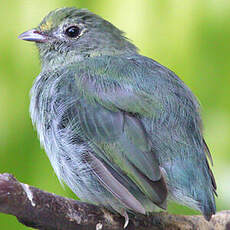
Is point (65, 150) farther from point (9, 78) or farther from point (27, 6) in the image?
point (27, 6)

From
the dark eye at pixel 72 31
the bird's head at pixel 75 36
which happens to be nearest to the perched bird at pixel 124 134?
the bird's head at pixel 75 36

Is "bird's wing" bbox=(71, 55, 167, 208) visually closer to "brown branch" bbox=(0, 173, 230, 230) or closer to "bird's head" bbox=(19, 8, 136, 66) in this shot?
"brown branch" bbox=(0, 173, 230, 230)

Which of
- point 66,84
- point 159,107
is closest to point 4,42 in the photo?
point 66,84

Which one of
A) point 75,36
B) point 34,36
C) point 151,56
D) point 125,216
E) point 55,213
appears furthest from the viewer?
point 75,36

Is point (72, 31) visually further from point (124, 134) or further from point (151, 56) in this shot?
point (124, 134)

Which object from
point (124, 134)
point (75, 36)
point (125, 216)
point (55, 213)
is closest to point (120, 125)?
point (124, 134)

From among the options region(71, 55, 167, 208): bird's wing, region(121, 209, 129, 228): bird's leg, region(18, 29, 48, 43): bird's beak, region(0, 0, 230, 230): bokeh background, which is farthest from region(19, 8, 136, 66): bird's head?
region(121, 209, 129, 228): bird's leg
